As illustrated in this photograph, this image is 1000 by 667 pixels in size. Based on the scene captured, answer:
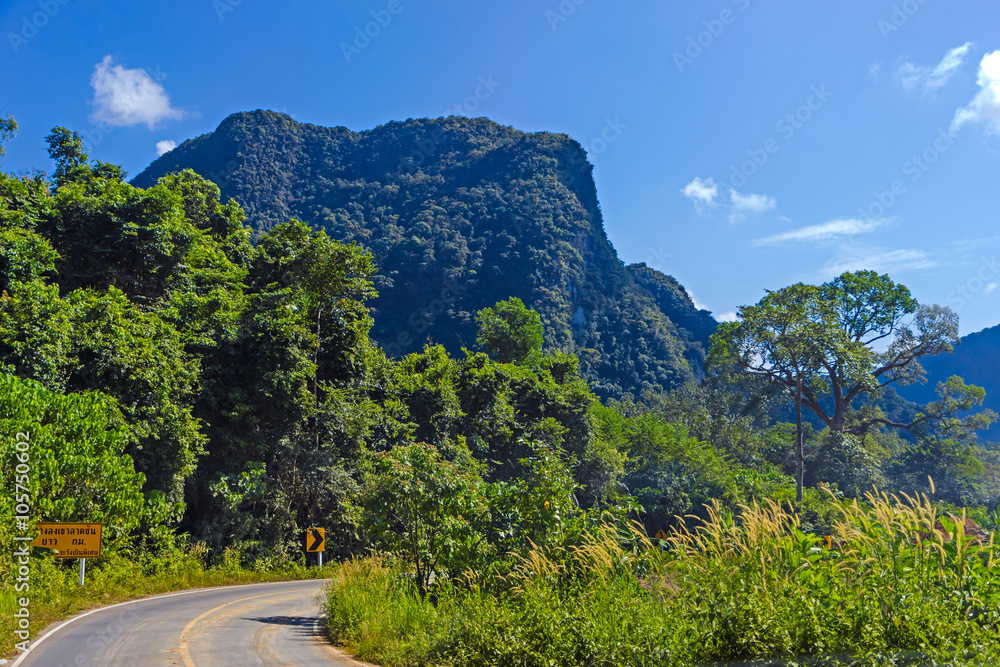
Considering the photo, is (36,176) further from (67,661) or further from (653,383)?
(653,383)

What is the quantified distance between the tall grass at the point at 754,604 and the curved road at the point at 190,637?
5.50ft

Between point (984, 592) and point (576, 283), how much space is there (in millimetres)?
121077

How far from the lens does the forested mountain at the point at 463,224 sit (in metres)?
109

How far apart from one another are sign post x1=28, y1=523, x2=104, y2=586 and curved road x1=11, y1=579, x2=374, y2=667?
1.27 meters

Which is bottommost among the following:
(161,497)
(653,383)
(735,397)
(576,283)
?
(161,497)

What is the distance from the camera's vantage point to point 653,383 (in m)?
108

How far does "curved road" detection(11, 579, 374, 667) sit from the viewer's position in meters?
9.06

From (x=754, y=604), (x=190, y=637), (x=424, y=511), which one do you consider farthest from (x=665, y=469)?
(x=754, y=604)

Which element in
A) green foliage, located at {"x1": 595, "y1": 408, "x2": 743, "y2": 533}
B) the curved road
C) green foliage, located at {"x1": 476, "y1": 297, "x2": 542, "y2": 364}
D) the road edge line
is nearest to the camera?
the curved road

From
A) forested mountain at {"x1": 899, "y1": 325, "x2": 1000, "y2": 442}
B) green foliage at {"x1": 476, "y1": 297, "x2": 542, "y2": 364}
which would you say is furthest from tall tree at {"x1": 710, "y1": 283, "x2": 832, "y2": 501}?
forested mountain at {"x1": 899, "y1": 325, "x2": 1000, "y2": 442}

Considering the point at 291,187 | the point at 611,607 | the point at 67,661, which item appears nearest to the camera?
the point at 611,607

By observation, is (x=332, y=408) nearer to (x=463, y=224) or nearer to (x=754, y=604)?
(x=754, y=604)

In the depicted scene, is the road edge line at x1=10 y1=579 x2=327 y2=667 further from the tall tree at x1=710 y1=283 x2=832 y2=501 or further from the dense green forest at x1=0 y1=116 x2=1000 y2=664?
the tall tree at x1=710 y1=283 x2=832 y2=501

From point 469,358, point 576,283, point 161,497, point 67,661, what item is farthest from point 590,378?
point 67,661
